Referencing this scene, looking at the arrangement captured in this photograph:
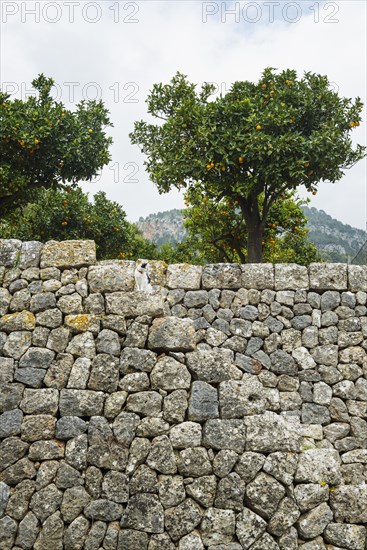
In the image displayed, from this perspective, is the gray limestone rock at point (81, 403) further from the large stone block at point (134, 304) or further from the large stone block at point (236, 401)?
the large stone block at point (236, 401)

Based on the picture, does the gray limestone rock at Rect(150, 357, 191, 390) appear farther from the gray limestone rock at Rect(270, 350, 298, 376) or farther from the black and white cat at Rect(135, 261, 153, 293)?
the gray limestone rock at Rect(270, 350, 298, 376)

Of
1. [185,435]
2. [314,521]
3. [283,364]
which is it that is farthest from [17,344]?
[283,364]

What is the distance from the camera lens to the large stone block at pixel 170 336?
5.61 meters

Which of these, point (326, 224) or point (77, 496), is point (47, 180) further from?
point (326, 224)

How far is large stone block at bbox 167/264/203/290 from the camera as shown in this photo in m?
8.37

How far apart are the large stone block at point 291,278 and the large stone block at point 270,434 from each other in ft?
10.7

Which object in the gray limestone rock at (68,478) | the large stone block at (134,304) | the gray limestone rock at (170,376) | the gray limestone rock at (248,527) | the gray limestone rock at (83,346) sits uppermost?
the large stone block at (134,304)

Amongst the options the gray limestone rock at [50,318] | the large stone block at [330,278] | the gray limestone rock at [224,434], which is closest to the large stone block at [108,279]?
the gray limestone rock at [50,318]

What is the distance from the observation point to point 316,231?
98938 millimetres

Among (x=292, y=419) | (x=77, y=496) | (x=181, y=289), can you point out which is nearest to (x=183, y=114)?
(x=181, y=289)

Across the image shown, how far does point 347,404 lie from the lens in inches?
316

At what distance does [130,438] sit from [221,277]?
12.0 feet

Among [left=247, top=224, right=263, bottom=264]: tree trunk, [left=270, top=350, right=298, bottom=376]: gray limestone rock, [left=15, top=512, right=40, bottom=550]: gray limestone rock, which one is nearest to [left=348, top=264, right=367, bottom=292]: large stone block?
[left=270, top=350, right=298, bottom=376]: gray limestone rock

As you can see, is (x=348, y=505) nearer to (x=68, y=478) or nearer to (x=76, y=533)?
(x=76, y=533)
